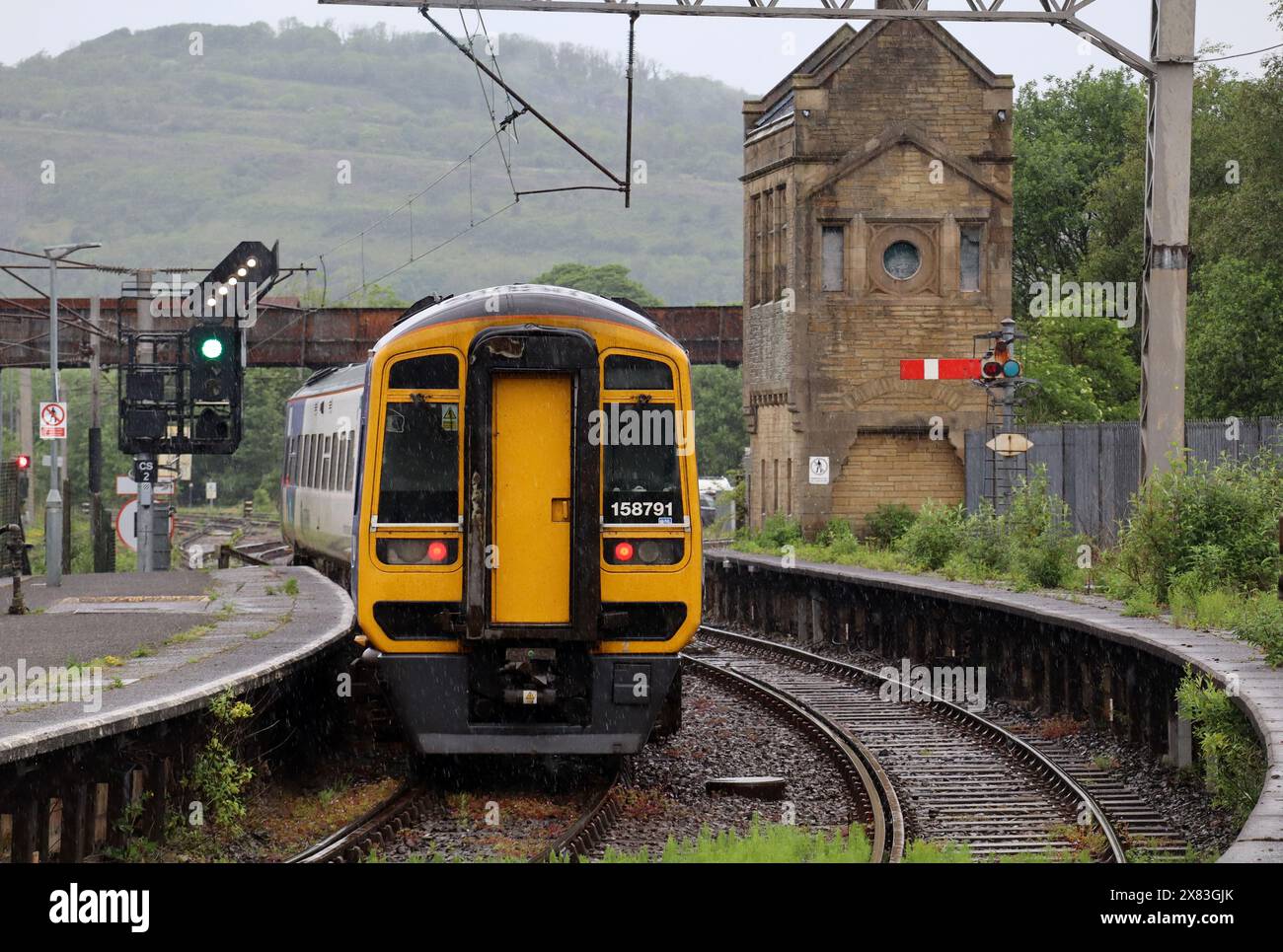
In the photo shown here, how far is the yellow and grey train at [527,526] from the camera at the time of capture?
11844 mm

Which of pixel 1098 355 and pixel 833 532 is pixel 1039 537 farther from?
pixel 1098 355

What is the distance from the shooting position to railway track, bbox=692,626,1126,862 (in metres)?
11.6

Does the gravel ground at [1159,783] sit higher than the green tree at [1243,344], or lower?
lower

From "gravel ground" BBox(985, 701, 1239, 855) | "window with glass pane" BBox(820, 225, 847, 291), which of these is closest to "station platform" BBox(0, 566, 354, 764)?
"gravel ground" BBox(985, 701, 1239, 855)

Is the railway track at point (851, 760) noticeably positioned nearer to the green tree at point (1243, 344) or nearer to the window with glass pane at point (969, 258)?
the window with glass pane at point (969, 258)

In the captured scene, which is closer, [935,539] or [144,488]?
[935,539]

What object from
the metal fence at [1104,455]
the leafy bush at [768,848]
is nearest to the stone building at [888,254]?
the metal fence at [1104,455]

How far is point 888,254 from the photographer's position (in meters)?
33.4

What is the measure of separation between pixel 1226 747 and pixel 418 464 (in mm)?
5695

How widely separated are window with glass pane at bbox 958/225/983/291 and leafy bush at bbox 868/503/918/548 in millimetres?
4362

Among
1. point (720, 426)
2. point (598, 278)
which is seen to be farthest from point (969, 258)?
point (598, 278)

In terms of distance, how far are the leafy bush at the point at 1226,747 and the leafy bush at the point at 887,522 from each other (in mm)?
20205

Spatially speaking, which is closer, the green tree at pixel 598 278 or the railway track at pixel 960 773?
the railway track at pixel 960 773
